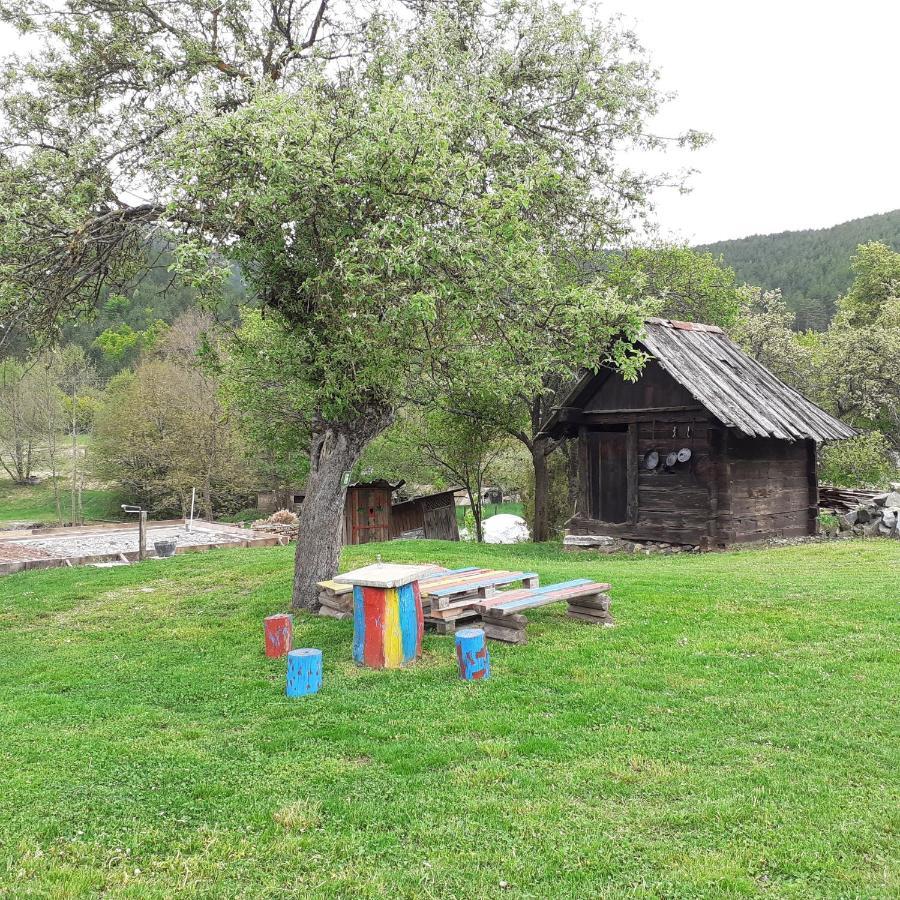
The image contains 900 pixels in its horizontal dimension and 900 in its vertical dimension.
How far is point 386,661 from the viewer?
7809mm

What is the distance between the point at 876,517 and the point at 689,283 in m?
9.62

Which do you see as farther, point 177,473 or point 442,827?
point 177,473

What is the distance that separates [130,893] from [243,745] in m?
1.98

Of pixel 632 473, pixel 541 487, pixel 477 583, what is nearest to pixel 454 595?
pixel 477 583

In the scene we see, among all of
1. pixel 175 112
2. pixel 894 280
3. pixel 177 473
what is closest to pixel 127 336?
pixel 177 473

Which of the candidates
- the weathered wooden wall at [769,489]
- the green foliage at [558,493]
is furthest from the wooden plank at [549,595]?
the green foliage at [558,493]

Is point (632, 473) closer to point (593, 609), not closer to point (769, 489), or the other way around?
point (769, 489)

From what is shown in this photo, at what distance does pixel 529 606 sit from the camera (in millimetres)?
8328

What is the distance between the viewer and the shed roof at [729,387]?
1683cm

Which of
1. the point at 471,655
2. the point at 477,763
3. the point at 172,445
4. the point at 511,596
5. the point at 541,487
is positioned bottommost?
the point at 477,763

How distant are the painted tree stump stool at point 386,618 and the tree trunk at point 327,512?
264 cm

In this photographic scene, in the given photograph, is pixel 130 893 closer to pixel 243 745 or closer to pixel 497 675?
pixel 243 745

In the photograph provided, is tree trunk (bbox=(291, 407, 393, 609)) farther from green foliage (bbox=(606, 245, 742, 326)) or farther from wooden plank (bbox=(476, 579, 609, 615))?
green foliage (bbox=(606, 245, 742, 326))

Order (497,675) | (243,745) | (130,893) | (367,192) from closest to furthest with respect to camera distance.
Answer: (130,893)
(243,745)
(497,675)
(367,192)
